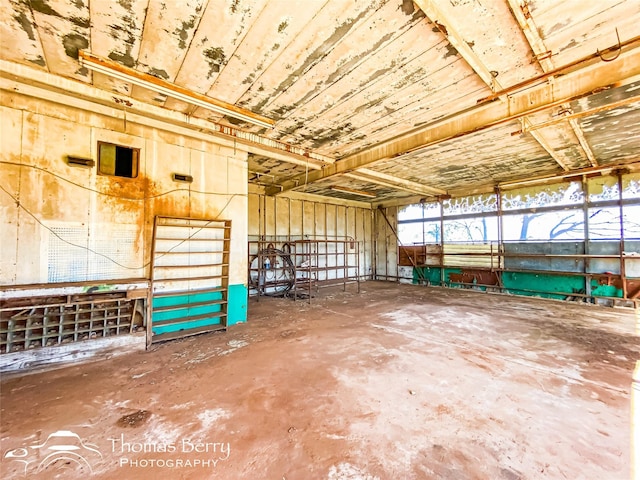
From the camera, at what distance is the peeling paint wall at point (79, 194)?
2996 millimetres

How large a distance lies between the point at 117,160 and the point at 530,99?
5.43 metres

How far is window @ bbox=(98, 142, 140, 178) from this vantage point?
354 centimetres

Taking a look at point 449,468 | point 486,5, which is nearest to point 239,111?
point 486,5

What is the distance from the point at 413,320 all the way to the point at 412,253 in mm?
5402

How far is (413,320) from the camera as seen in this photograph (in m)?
4.84

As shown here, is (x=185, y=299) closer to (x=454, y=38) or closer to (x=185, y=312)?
(x=185, y=312)

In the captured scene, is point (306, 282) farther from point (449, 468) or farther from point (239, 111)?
point (449, 468)

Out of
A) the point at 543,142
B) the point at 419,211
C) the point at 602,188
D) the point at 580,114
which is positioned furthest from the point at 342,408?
the point at 419,211

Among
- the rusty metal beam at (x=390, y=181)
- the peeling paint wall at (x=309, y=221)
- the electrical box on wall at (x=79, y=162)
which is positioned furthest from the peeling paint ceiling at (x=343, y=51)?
the peeling paint wall at (x=309, y=221)

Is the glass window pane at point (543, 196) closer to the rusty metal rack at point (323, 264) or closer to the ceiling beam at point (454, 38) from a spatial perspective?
the rusty metal rack at point (323, 264)

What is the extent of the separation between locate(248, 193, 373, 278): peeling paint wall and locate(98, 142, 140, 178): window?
4011 millimetres

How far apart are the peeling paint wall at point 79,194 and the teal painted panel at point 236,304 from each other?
136cm

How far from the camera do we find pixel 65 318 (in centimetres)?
319

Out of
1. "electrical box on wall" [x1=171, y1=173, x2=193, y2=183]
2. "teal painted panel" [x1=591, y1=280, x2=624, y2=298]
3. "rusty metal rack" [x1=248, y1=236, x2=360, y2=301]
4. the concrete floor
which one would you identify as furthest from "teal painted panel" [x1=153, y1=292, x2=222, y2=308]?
"teal painted panel" [x1=591, y1=280, x2=624, y2=298]
